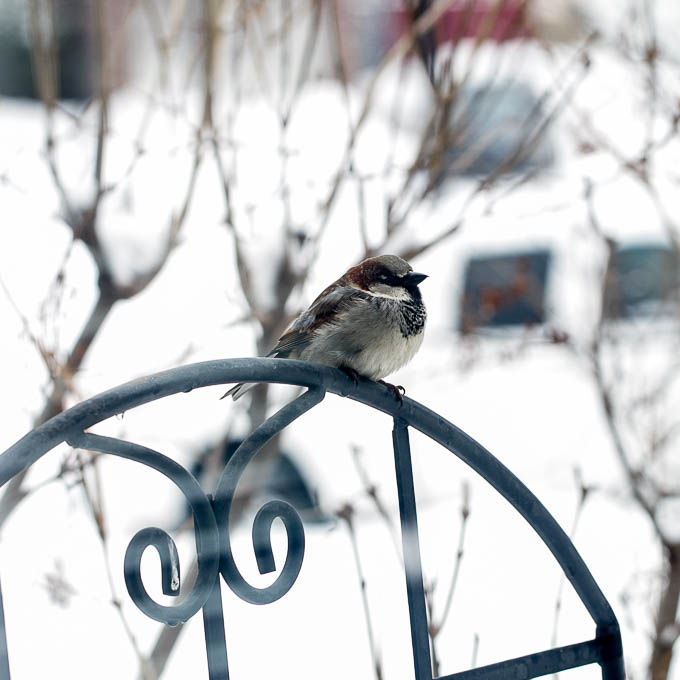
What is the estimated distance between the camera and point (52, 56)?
7.53 ft

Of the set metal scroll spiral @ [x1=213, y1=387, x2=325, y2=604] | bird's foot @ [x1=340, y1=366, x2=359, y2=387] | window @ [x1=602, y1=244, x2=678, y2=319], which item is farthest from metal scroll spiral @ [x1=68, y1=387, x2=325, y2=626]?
window @ [x1=602, y1=244, x2=678, y2=319]

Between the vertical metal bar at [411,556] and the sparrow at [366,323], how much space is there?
→ 461 mm

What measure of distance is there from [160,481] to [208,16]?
2614mm

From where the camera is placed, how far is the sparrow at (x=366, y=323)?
1905mm

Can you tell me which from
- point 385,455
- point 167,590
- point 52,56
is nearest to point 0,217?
point 52,56

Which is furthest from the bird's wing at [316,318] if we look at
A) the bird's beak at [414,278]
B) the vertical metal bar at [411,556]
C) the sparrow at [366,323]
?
the vertical metal bar at [411,556]

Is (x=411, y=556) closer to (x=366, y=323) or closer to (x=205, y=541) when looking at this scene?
(x=205, y=541)

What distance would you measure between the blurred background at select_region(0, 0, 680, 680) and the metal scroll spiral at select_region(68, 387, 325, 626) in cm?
48

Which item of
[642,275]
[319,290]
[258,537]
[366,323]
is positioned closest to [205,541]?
[258,537]

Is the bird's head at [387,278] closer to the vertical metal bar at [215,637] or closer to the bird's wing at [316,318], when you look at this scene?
the bird's wing at [316,318]

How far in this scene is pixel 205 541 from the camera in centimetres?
117

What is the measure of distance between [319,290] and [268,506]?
2327 millimetres

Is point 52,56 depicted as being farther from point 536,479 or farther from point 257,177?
point 536,479

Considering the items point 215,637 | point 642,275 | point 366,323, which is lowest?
point 642,275
